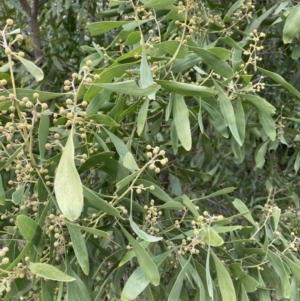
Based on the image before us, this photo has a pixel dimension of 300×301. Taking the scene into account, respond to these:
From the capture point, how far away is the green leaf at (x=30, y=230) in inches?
19.8

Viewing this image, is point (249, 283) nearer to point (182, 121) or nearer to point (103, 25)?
point (182, 121)

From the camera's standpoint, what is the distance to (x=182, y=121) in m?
0.60

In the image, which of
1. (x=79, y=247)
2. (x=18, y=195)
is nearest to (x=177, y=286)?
(x=79, y=247)

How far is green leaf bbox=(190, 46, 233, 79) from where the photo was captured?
590 mm

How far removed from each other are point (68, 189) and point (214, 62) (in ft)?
1.04

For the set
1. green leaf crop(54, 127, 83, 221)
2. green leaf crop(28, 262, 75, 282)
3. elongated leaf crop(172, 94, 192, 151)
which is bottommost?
green leaf crop(28, 262, 75, 282)

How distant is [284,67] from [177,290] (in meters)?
0.87

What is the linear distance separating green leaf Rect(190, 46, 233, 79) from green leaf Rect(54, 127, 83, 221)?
285 millimetres

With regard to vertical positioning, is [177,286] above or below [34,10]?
below

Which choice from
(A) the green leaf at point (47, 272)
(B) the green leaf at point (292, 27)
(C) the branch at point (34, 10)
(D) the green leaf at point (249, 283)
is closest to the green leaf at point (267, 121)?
(B) the green leaf at point (292, 27)

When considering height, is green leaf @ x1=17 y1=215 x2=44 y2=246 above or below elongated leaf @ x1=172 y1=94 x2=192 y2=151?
below

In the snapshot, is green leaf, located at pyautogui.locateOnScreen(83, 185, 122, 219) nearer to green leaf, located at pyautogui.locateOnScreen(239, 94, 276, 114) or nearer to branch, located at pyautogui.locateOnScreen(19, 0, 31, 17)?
green leaf, located at pyautogui.locateOnScreen(239, 94, 276, 114)

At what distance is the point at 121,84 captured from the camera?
49 cm

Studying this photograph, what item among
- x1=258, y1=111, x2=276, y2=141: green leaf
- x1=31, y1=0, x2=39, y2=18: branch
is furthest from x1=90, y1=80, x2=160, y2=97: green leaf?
x1=31, y1=0, x2=39, y2=18: branch
